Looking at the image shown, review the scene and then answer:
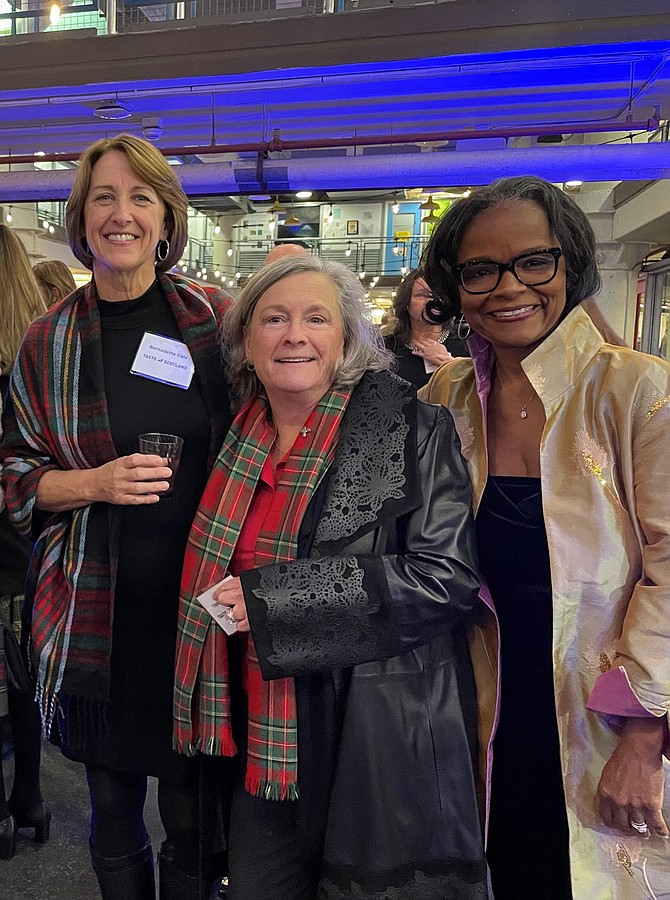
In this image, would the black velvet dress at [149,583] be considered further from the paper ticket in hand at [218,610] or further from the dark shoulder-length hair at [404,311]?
the dark shoulder-length hair at [404,311]

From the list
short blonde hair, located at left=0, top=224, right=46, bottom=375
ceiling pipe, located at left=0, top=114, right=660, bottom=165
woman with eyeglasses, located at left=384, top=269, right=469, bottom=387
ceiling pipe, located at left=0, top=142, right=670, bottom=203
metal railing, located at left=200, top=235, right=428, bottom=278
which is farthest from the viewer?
metal railing, located at left=200, top=235, right=428, bottom=278

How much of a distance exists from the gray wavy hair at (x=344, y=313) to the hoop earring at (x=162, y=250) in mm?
375

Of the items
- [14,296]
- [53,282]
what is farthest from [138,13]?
[53,282]

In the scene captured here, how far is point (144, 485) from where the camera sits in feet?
4.29

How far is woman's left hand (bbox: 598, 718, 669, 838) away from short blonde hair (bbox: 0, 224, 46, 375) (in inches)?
73.7

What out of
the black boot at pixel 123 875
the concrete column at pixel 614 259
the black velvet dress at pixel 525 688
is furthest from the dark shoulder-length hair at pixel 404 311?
the concrete column at pixel 614 259

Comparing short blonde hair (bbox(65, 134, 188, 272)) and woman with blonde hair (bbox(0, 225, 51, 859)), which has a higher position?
short blonde hair (bbox(65, 134, 188, 272))

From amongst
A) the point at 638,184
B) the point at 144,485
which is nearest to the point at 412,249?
the point at 638,184

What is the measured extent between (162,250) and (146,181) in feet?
0.56

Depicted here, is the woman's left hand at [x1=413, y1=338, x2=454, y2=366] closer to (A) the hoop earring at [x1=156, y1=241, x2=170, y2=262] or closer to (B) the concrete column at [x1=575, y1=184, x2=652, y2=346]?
(A) the hoop earring at [x1=156, y1=241, x2=170, y2=262]

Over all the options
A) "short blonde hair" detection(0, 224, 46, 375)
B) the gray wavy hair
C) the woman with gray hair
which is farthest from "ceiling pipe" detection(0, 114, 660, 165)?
the woman with gray hair

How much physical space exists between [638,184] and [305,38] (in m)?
8.11

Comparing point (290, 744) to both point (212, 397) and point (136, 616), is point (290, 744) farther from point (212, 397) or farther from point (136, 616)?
point (212, 397)

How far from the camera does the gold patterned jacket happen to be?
1.17 m
